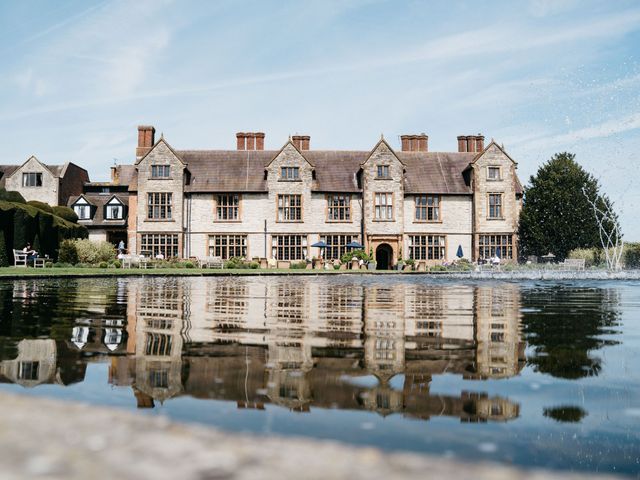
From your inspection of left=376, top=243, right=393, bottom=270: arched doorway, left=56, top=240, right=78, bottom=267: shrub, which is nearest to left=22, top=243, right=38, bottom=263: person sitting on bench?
left=56, top=240, right=78, bottom=267: shrub

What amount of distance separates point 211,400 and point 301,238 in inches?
1518

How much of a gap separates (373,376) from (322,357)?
827 mm

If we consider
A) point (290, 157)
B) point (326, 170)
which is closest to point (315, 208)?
point (326, 170)

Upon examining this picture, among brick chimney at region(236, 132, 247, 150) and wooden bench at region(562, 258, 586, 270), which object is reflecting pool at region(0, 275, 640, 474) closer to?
wooden bench at region(562, 258, 586, 270)

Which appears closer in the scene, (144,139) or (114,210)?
(144,139)

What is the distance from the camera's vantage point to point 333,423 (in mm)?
2859

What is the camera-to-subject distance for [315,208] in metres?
41.8

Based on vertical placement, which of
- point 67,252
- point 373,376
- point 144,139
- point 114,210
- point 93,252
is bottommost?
point 373,376

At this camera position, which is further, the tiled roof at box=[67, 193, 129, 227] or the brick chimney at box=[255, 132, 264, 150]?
the brick chimney at box=[255, 132, 264, 150]

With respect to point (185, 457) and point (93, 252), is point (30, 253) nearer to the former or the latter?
point (93, 252)

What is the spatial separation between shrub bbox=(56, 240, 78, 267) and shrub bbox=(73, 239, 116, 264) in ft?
3.32

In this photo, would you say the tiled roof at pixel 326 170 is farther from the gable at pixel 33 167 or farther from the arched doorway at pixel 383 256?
the gable at pixel 33 167

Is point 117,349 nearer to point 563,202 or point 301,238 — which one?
point 301,238

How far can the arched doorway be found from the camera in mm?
43094
